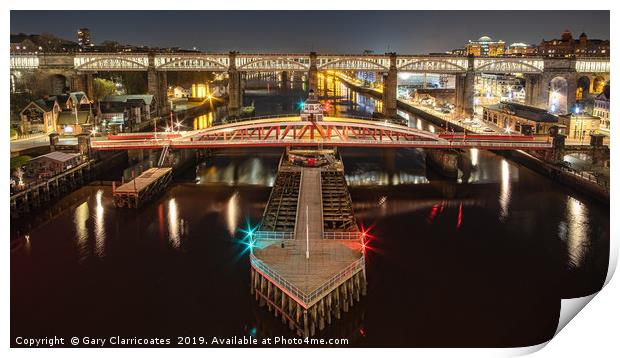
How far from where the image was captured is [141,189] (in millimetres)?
24469

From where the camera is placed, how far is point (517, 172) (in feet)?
102

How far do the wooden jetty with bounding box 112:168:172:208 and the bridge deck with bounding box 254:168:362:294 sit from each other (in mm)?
9556

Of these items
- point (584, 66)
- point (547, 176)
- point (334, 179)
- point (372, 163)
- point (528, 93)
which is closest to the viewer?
point (334, 179)

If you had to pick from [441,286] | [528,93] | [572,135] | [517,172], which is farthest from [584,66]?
[441,286]

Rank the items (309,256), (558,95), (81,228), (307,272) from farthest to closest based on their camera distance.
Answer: (558,95), (81,228), (309,256), (307,272)

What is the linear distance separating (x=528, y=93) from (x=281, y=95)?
4353 cm

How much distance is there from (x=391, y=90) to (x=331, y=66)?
23.8 feet

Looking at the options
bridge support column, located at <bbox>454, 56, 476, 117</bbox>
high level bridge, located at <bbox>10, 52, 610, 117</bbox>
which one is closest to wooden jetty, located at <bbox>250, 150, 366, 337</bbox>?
bridge support column, located at <bbox>454, 56, 476, 117</bbox>

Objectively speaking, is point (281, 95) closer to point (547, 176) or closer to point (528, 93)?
point (528, 93)

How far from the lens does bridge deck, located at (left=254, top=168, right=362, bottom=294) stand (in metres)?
13.6

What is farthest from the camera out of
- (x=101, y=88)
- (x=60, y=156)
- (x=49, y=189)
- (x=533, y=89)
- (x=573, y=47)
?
(x=573, y=47)

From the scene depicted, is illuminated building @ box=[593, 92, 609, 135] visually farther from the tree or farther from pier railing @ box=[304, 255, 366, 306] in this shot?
the tree

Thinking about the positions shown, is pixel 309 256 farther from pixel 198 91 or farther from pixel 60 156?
pixel 198 91

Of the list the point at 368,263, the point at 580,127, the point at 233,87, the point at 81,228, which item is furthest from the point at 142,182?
the point at 233,87
